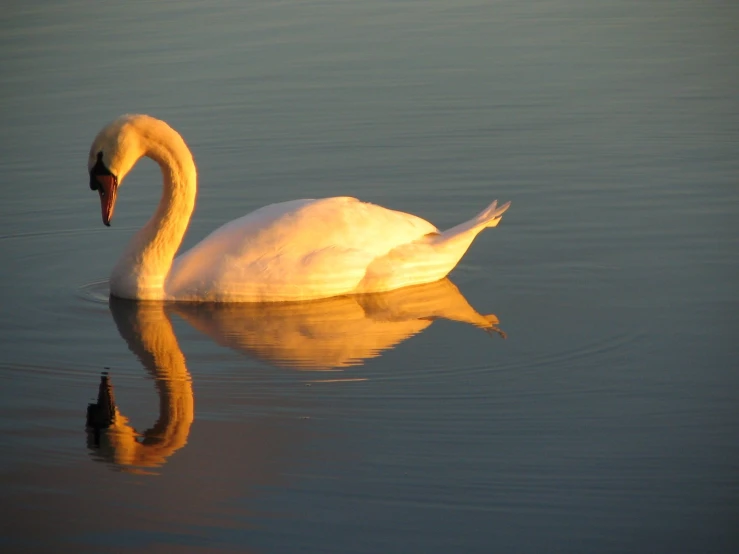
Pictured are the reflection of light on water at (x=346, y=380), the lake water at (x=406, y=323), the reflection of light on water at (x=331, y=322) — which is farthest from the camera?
the reflection of light on water at (x=331, y=322)

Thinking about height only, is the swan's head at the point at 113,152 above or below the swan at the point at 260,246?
above

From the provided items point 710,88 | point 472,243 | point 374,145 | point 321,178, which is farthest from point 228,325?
point 710,88

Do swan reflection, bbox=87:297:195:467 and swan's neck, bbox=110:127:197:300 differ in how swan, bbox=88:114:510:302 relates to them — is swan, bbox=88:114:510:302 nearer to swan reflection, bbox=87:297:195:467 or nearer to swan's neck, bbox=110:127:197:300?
swan's neck, bbox=110:127:197:300

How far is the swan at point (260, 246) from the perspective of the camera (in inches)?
345

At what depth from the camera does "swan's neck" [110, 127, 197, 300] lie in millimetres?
8984

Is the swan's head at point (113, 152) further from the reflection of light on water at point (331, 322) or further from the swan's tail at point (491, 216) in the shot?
the swan's tail at point (491, 216)

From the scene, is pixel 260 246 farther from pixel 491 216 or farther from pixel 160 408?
pixel 160 408

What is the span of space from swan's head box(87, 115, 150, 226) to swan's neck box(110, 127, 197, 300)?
0.08 metres

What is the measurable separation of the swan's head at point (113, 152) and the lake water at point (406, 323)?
26.6 inches

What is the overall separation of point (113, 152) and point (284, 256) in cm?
131

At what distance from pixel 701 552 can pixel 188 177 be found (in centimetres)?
490

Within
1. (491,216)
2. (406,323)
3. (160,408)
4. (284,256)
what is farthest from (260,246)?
(160,408)

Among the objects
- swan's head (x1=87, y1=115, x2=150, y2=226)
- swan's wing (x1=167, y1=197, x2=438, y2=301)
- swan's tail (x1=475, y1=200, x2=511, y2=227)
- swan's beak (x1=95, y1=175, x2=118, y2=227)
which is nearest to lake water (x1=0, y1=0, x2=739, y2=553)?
swan's wing (x1=167, y1=197, x2=438, y2=301)

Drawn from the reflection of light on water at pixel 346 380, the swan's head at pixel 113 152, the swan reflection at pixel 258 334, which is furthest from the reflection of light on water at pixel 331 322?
the swan's head at pixel 113 152
